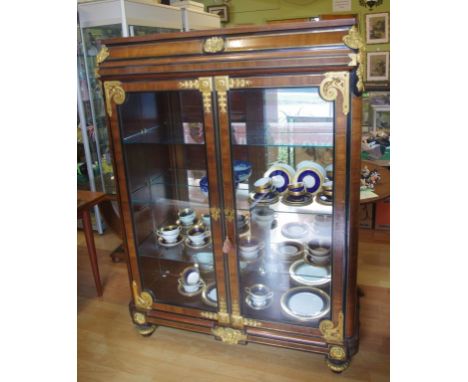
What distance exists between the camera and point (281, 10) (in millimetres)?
5398

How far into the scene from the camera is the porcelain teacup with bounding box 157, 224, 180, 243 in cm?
220

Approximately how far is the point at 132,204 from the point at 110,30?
1634mm

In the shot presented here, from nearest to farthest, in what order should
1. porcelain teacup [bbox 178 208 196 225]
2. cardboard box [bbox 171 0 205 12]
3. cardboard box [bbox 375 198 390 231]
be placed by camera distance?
porcelain teacup [bbox 178 208 196 225] < cardboard box [bbox 375 198 390 231] < cardboard box [bbox 171 0 205 12]

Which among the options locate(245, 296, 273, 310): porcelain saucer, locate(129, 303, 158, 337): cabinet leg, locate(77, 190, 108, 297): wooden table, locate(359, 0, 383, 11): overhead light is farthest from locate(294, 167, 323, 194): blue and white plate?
locate(359, 0, 383, 11): overhead light

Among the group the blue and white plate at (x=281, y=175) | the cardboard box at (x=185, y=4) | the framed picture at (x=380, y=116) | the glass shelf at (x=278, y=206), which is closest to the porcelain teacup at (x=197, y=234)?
the glass shelf at (x=278, y=206)

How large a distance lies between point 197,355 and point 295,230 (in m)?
0.81

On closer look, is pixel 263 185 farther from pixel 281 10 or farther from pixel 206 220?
pixel 281 10

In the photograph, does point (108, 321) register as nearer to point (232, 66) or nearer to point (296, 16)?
point (232, 66)

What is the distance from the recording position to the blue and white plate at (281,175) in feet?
6.53

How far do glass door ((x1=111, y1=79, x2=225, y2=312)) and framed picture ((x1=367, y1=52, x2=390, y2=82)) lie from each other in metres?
4.04

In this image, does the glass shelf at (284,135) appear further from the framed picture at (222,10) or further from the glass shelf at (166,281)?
the framed picture at (222,10)

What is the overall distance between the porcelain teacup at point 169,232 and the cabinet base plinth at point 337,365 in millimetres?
982

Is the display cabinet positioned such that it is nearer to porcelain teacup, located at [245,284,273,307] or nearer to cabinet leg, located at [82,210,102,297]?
porcelain teacup, located at [245,284,273,307]
